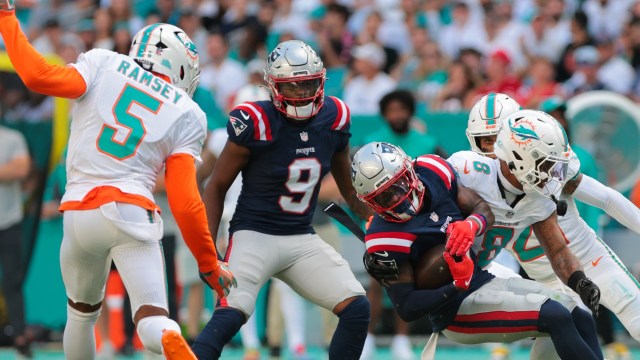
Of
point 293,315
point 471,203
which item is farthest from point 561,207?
point 293,315

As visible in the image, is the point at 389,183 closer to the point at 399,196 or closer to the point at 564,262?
the point at 399,196

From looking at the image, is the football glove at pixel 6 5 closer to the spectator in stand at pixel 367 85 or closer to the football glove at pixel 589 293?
the football glove at pixel 589 293

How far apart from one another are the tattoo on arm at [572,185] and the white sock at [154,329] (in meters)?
2.34

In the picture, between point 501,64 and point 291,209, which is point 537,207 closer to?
point 291,209

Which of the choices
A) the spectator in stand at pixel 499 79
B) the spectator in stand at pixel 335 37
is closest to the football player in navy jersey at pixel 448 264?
the spectator in stand at pixel 499 79

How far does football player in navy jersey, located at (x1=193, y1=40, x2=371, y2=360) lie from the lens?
6.16 m

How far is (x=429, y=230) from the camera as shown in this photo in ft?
18.9

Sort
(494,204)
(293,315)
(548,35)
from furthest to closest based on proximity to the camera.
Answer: (548,35) < (293,315) < (494,204)

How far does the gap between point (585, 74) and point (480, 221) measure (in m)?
5.71

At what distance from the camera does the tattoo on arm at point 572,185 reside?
6418 millimetres

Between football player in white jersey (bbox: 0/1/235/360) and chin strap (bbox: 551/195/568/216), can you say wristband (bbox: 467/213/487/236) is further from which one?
football player in white jersey (bbox: 0/1/235/360)

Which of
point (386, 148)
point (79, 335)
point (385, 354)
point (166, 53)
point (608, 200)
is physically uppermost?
point (166, 53)

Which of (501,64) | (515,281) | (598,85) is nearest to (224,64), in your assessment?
(501,64)

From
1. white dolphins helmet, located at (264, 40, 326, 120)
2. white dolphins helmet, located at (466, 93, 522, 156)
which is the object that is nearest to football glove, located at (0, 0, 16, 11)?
white dolphins helmet, located at (264, 40, 326, 120)
